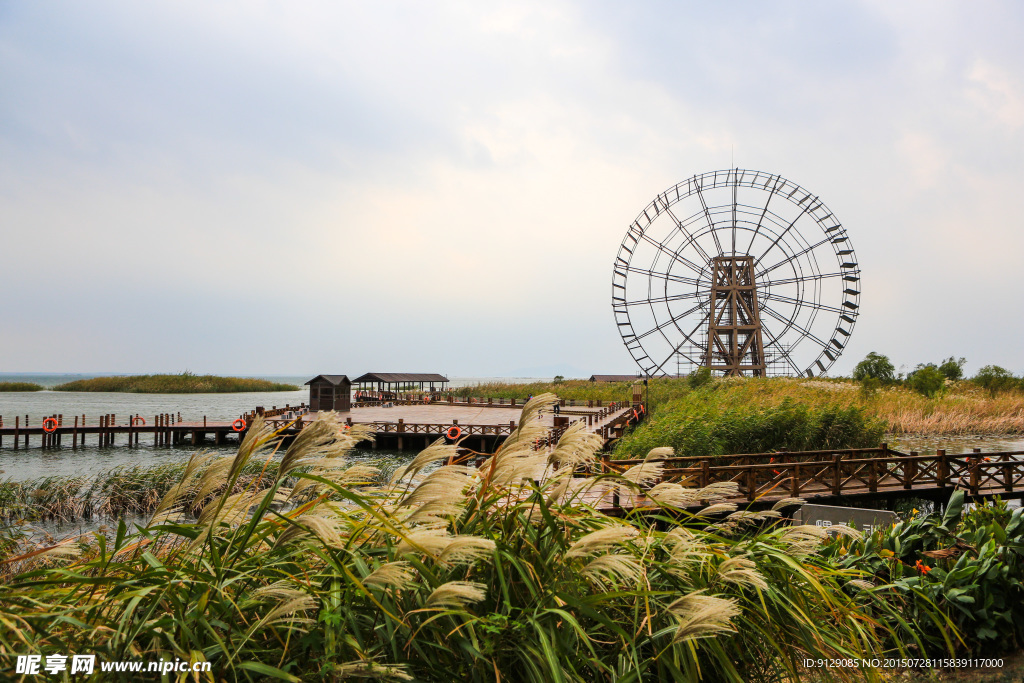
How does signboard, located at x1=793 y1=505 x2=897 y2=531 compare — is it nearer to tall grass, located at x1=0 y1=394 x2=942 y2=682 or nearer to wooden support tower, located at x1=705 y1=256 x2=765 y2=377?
tall grass, located at x1=0 y1=394 x2=942 y2=682

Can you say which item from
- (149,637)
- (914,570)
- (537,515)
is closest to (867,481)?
(914,570)

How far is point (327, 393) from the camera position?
42531 millimetres

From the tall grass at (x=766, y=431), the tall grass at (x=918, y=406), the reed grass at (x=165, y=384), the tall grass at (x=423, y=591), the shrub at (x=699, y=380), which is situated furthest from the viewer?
the reed grass at (x=165, y=384)

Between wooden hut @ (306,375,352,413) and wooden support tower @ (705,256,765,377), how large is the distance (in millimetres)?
27225

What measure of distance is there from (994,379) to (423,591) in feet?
141

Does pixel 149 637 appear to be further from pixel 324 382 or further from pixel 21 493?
pixel 324 382

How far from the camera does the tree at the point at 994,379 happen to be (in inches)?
1289

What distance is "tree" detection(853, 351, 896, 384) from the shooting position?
39875 millimetres

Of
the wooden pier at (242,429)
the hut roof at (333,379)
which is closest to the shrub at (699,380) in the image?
the wooden pier at (242,429)

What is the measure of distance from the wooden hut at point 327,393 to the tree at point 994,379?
3966cm

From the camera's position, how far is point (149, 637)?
193 cm

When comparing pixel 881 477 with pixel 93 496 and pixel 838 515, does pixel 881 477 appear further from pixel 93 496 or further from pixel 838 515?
pixel 93 496

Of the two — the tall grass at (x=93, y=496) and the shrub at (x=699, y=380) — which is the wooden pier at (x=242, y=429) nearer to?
the shrub at (x=699, y=380)

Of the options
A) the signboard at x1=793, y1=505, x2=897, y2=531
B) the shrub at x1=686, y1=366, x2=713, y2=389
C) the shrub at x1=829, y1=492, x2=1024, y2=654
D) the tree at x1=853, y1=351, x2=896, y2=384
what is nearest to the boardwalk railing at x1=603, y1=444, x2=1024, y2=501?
the signboard at x1=793, y1=505, x2=897, y2=531
